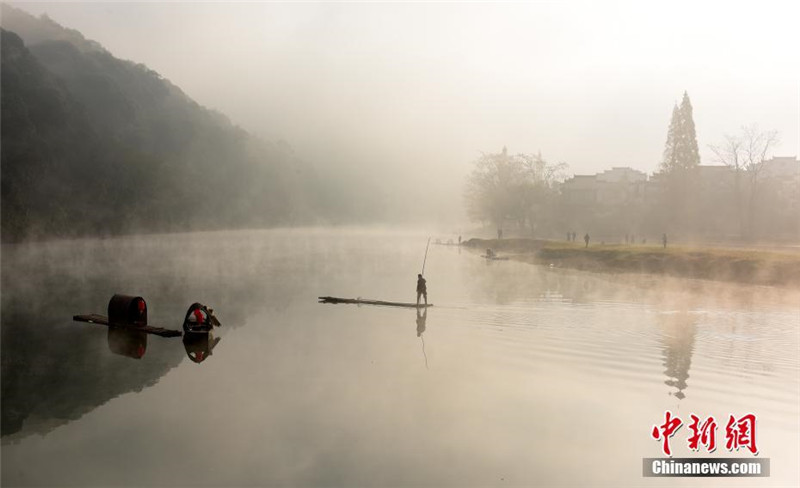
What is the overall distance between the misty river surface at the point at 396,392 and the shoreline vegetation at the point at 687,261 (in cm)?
1160

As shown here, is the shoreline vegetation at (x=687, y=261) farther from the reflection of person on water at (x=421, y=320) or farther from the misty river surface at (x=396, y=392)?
the reflection of person on water at (x=421, y=320)

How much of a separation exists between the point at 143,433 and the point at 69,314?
2253 centimetres

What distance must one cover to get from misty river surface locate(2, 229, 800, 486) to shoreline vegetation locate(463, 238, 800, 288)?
11.6 metres

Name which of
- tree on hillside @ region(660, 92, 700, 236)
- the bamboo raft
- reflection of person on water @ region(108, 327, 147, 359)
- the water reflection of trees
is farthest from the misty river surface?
tree on hillside @ region(660, 92, 700, 236)

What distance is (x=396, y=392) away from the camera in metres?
19.6

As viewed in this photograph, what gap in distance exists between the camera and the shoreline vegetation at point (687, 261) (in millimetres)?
49156

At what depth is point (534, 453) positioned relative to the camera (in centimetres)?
1476

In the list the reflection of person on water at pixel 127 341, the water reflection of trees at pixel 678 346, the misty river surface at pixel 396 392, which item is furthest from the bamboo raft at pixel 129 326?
the water reflection of trees at pixel 678 346

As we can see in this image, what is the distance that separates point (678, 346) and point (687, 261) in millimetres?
35195

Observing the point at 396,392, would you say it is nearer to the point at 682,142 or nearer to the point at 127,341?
the point at 127,341

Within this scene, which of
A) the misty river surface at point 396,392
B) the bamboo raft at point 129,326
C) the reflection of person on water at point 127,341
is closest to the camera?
the misty river surface at point 396,392

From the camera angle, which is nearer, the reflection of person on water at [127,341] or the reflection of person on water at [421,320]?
the reflection of person on water at [127,341]

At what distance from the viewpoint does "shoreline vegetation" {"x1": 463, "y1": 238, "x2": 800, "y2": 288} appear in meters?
49.2

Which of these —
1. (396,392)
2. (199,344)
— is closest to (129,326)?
(199,344)
